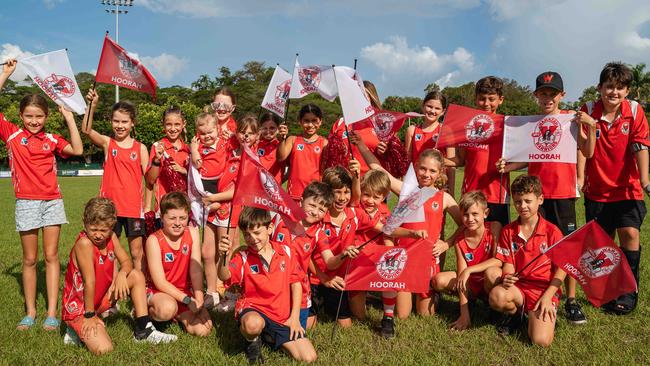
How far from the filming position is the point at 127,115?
631 centimetres

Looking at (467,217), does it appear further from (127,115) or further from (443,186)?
(127,115)

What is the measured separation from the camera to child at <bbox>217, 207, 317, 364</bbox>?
15.8 feet

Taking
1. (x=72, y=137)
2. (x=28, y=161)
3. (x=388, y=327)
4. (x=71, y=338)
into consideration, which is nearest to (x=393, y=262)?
(x=388, y=327)

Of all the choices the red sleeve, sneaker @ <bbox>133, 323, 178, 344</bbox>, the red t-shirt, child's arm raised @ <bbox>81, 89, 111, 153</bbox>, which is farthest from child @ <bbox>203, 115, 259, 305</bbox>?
the red t-shirt

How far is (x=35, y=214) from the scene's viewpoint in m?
5.82

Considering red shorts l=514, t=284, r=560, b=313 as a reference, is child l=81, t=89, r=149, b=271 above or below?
above

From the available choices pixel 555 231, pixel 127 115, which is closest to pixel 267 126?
pixel 127 115

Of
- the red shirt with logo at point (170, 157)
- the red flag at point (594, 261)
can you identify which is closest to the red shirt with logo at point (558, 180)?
the red flag at point (594, 261)

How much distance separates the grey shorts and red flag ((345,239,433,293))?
339 cm

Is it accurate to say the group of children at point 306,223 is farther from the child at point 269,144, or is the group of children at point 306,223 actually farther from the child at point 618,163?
the child at point 269,144

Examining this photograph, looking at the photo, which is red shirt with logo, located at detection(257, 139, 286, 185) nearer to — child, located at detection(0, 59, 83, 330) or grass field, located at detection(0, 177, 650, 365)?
grass field, located at detection(0, 177, 650, 365)

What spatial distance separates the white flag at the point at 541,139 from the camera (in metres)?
5.91

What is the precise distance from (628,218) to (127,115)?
6.08 m

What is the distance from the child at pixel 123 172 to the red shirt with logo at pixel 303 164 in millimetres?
1874
